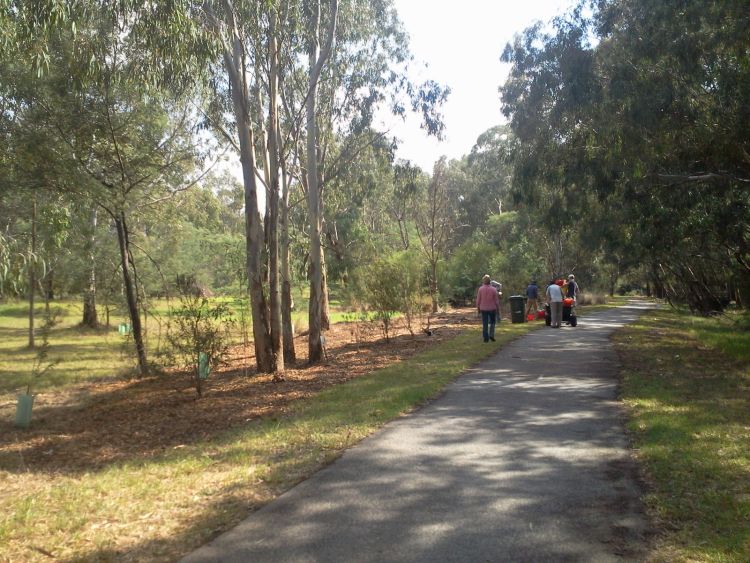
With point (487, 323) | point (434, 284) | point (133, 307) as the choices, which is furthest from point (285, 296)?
point (434, 284)

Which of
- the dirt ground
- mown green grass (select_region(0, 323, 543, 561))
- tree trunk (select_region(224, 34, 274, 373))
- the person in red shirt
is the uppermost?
tree trunk (select_region(224, 34, 274, 373))

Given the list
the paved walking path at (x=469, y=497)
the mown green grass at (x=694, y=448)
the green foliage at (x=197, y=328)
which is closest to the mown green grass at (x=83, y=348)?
the green foliage at (x=197, y=328)

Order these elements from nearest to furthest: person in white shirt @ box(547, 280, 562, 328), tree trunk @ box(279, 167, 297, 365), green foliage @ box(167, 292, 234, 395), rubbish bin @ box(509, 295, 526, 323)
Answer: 1. green foliage @ box(167, 292, 234, 395)
2. tree trunk @ box(279, 167, 297, 365)
3. person in white shirt @ box(547, 280, 562, 328)
4. rubbish bin @ box(509, 295, 526, 323)

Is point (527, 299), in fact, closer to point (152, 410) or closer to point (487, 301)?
point (487, 301)

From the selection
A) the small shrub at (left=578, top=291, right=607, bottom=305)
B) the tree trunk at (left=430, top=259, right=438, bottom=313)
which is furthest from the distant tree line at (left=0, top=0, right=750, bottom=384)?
the small shrub at (left=578, top=291, right=607, bottom=305)

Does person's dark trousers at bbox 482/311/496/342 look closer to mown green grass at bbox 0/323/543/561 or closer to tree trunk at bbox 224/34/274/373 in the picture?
tree trunk at bbox 224/34/274/373

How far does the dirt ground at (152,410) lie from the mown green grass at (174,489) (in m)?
0.50

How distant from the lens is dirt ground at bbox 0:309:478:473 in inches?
311

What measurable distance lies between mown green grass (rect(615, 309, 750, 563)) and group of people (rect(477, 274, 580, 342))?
3555 mm

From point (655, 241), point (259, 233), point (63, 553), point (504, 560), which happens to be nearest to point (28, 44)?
point (259, 233)

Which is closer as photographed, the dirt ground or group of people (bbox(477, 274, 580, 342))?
the dirt ground

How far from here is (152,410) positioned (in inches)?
415

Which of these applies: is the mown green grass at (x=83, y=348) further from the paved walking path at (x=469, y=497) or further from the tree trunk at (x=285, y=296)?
the paved walking path at (x=469, y=497)

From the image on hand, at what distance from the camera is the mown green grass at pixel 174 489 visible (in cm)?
432
